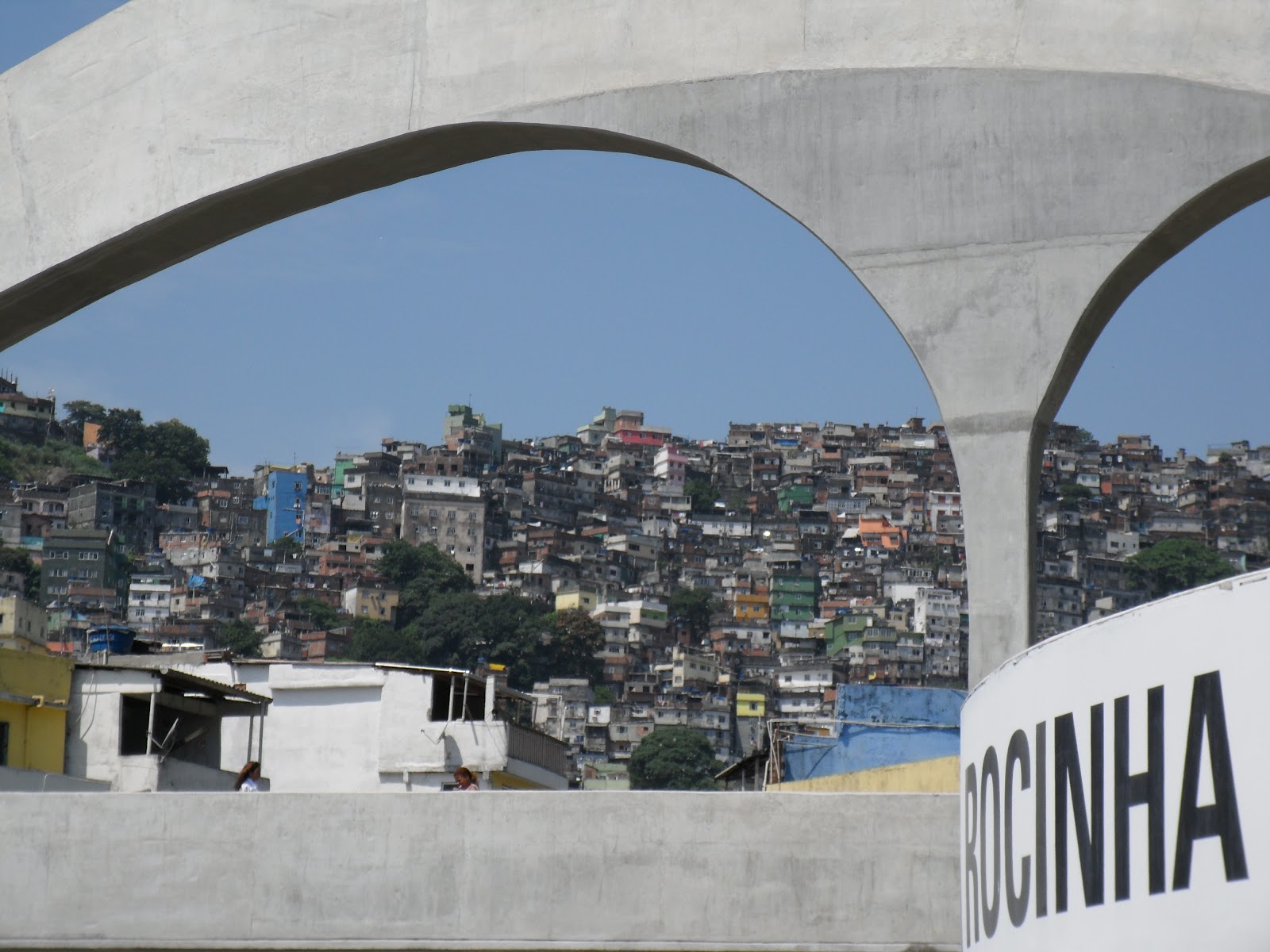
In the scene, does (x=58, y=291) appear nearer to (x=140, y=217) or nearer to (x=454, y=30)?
(x=140, y=217)

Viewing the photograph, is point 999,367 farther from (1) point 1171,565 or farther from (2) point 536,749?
(1) point 1171,565

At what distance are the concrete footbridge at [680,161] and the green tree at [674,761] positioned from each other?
97829 mm

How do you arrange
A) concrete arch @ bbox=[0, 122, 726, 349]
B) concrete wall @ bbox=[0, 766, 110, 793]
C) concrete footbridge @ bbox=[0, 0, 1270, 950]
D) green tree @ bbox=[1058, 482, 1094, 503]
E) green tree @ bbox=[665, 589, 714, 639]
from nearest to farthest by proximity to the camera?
concrete footbridge @ bbox=[0, 0, 1270, 950]
concrete arch @ bbox=[0, 122, 726, 349]
concrete wall @ bbox=[0, 766, 110, 793]
green tree @ bbox=[665, 589, 714, 639]
green tree @ bbox=[1058, 482, 1094, 503]

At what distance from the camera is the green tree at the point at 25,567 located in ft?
477

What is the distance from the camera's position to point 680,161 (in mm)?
13258

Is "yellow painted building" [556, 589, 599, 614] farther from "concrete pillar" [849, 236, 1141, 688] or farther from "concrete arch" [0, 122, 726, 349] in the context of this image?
"concrete pillar" [849, 236, 1141, 688]

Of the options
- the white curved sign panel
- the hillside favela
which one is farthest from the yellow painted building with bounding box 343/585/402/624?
the white curved sign panel

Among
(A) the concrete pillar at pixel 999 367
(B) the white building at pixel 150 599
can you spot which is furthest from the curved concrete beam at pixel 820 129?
(B) the white building at pixel 150 599

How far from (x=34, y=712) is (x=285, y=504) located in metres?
162

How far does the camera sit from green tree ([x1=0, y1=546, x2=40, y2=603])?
477 feet

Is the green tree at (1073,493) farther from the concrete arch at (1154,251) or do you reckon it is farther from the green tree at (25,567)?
the concrete arch at (1154,251)

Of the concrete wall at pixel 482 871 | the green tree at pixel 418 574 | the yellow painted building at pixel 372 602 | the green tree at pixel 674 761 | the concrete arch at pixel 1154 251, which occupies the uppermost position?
the green tree at pixel 418 574

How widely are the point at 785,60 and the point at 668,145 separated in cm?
98

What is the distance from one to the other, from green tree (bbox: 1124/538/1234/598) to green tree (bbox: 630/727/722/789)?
1729 inches
